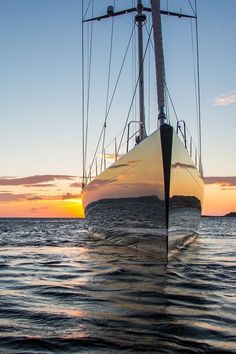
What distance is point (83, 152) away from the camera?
20.2 metres

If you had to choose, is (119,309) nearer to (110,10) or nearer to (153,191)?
(153,191)

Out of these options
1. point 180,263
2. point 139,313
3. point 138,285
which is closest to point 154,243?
point 180,263

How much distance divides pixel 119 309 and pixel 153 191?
4.38 meters

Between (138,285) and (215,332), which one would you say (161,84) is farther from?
(215,332)

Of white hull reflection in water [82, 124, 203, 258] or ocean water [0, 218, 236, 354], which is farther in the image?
white hull reflection in water [82, 124, 203, 258]

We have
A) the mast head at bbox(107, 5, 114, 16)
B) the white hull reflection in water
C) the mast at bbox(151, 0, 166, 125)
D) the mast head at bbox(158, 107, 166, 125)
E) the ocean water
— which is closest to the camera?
the ocean water

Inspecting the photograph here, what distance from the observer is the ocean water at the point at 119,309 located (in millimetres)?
3725

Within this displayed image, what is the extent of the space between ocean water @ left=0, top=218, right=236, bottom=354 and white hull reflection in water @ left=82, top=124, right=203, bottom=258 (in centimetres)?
88

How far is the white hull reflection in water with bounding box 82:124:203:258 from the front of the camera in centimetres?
867

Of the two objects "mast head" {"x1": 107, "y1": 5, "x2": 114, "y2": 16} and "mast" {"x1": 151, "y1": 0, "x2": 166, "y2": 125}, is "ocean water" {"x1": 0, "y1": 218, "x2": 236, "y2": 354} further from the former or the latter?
"mast head" {"x1": 107, "y1": 5, "x2": 114, "y2": 16}

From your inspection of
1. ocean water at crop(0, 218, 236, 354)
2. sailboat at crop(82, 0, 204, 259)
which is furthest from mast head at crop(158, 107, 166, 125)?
ocean water at crop(0, 218, 236, 354)

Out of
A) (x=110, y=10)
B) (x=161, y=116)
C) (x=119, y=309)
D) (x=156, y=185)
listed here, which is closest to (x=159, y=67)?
(x=161, y=116)

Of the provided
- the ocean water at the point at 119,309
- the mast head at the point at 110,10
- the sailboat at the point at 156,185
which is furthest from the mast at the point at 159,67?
the mast head at the point at 110,10

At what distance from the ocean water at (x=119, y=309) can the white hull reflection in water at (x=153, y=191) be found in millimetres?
883
